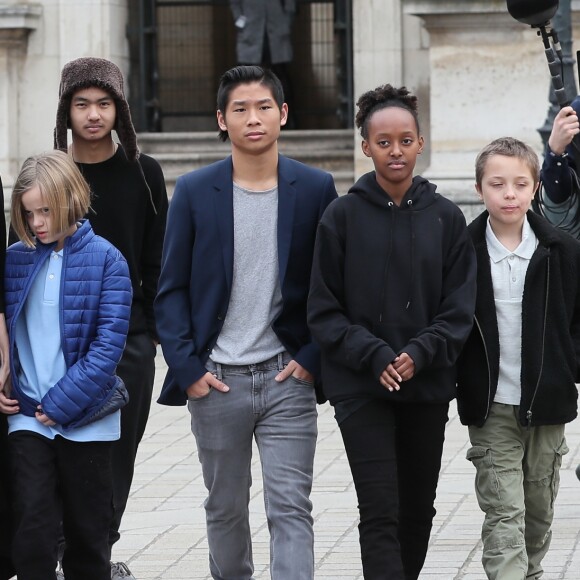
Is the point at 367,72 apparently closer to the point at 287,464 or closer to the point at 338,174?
the point at 338,174

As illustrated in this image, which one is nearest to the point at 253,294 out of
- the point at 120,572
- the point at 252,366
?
the point at 252,366

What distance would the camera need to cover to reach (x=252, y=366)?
17.8ft

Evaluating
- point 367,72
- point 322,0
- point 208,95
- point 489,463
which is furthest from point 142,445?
point 208,95

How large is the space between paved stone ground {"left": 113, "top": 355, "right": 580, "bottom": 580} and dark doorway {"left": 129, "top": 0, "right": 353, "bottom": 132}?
6.84 metres

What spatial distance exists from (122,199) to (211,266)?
0.80 metres

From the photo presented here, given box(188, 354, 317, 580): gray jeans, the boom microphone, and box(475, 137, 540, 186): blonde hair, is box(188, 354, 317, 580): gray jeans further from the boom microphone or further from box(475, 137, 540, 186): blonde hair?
the boom microphone

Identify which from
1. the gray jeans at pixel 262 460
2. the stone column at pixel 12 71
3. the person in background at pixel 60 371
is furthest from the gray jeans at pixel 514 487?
the stone column at pixel 12 71

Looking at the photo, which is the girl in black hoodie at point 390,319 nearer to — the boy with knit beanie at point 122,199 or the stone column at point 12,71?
the boy with knit beanie at point 122,199

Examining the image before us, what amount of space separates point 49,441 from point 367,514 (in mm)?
1004

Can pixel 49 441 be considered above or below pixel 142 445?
above

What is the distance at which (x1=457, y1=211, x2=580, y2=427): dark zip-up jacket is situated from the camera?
218 inches

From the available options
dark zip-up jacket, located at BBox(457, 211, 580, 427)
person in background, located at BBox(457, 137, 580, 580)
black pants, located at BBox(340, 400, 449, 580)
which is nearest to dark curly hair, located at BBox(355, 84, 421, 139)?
person in background, located at BBox(457, 137, 580, 580)

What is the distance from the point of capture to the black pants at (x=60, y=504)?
5.28m

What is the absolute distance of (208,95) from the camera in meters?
18.0
